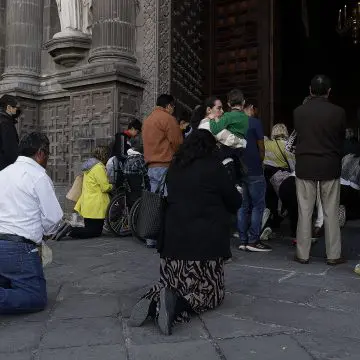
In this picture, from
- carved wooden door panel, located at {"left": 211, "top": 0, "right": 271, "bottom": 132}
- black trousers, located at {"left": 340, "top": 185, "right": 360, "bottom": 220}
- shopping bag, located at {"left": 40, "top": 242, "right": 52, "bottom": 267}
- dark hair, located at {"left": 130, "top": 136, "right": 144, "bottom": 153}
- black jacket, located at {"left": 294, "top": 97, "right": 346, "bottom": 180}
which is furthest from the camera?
carved wooden door panel, located at {"left": 211, "top": 0, "right": 271, "bottom": 132}

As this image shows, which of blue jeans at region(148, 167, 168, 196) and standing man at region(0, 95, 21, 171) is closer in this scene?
standing man at region(0, 95, 21, 171)

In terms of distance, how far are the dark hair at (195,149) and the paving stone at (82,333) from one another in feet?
3.87

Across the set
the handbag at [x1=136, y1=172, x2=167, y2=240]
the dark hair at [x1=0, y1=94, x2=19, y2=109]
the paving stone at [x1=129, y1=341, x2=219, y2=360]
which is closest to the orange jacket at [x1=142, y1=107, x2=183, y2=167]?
the dark hair at [x1=0, y1=94, x2=19, y2=109]

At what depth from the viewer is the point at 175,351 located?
284 cm

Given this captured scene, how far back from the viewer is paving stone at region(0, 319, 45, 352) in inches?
117

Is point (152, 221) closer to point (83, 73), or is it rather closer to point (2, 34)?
point (83, 73)

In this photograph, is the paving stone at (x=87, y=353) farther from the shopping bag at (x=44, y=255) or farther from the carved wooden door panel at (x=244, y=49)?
the carved wooden door panel at (x=244, y=49)

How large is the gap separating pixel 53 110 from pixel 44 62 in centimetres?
111

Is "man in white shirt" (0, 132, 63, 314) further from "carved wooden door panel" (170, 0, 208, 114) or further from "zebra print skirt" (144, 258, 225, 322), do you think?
"carved wooden door panel" (170, 0, 208, 114)

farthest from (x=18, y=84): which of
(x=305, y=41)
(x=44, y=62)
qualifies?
(x=305, y=41)

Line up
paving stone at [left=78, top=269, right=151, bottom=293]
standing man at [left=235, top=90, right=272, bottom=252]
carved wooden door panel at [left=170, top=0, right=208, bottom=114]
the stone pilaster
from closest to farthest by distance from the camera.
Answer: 1. paving stone at [left=78, top=269, right=151, bottom=293]
2. standing man at [left=235, top=90, right=272, bottom=252]
3. carved wooden door panel at [left=170, top=0, right=208, bottom=114]
4. the stone pilaster

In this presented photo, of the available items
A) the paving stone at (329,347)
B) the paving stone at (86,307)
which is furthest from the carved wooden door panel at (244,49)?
the paving stone at (329,347)

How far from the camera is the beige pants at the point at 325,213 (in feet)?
16.7

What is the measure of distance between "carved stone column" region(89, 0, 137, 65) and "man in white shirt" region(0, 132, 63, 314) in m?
5.21
